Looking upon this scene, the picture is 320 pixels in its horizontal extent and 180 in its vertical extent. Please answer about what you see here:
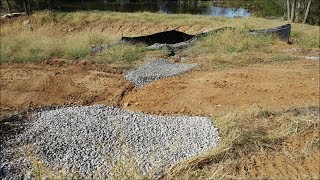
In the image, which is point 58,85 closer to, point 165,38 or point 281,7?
point 165,38

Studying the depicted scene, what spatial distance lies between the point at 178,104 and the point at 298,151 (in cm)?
289

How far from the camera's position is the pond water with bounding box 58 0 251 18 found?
120 feet

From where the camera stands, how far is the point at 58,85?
9.62 m

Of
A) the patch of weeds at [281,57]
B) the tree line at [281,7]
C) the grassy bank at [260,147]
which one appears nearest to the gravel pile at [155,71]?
the patch of weeds at [281,57]

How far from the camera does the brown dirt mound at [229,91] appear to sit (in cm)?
807

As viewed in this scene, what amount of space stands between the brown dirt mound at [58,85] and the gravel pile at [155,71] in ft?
1.04

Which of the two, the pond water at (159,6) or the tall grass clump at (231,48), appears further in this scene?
the pond water at (159,6)

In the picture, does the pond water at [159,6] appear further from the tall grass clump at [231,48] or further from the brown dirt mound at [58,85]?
the brown dirt mound at [58,85]

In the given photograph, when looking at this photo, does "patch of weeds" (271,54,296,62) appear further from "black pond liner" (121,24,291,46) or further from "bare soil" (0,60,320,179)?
"black pond liner" (121,24,291,46)

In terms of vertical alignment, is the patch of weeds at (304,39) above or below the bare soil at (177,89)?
below

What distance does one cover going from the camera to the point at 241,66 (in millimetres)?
10852

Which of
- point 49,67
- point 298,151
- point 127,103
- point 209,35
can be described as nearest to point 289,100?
point 298,151

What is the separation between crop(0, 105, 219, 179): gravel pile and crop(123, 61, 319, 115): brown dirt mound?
70 cm

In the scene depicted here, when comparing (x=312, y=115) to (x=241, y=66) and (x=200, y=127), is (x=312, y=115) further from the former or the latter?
(x=241, y=66)
